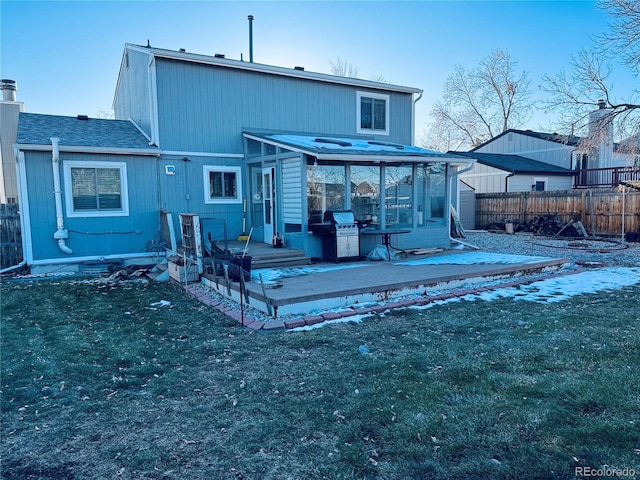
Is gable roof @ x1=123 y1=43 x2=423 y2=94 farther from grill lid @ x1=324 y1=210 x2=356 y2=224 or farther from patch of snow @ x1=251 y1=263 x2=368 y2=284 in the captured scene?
patch of snow @ x1=251 y1=263 x2=368 y2=284

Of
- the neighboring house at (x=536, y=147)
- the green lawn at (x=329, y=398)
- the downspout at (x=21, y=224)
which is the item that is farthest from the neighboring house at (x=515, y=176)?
the downspout at (x=21, y=224)

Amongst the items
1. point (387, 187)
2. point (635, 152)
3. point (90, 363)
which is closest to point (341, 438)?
point (90, 363)

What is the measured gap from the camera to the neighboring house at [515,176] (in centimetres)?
2008

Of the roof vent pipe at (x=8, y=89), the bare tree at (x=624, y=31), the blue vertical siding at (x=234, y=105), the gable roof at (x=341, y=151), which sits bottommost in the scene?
the gable roof at (x=341, y=151)

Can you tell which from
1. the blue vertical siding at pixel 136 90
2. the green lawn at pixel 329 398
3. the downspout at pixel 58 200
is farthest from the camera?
the blue vertical siding at pixel 136 90

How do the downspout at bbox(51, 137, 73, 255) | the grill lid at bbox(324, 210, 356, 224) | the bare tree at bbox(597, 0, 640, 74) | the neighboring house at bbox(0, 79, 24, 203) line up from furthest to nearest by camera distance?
1. the neighboring house at bbox(0, 79, 24, 203)
2. the bare tree at bbox(597, 0, 640, 74)
3. the grill lid at bbox(324, 210, 356, 224)
4. the downspout at bbox(51, 137, 73, 255)

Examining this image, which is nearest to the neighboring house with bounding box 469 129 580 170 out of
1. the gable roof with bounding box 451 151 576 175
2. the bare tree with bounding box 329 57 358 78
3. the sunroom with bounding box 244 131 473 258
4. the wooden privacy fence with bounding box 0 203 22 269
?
the gable roof with bounding box 451 151 576 175

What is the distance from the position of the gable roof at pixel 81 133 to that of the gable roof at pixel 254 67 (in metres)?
1.99

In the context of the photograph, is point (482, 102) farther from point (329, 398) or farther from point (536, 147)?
point (329, 398)

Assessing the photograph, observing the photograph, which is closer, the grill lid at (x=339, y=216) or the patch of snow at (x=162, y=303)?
the patch of snow at (x=162, y=303)

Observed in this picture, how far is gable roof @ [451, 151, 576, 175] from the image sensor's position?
2003cm

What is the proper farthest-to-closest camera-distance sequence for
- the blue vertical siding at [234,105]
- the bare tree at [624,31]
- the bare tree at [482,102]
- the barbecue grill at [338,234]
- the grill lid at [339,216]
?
the bare tree at [482,102] < the bare tree at [624,31] < the blue vertical siding at [234,105] < the grill lid at [339,216] < the barbecue grill at [338,234]

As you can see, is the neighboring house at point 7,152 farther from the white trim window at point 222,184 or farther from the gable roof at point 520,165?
the gable roof at point 520,165

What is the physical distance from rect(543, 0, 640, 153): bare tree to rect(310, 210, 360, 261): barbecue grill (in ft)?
36.1
